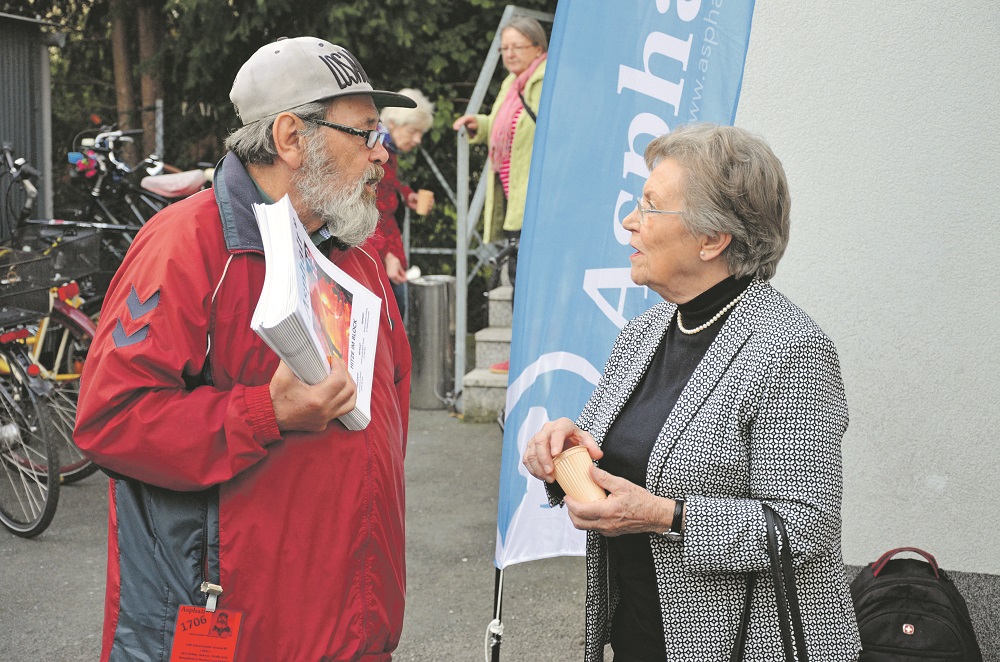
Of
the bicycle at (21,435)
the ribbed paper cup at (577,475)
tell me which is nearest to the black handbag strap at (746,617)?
the ribbed paper cup at (577,475)

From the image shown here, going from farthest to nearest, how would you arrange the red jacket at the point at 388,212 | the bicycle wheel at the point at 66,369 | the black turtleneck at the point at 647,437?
the red jacket at the point at 388,212 < the bicycle wheel at the point at 66,369 < the black turtleneck at the point at 647,437

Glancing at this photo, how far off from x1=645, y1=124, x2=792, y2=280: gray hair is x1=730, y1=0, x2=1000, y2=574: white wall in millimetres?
1694

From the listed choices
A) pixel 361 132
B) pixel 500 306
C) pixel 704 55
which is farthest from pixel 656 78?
pixel 500 306

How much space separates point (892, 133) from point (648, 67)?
1.06 m

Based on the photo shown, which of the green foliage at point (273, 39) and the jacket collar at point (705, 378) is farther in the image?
the green foliage at point (273, 39)

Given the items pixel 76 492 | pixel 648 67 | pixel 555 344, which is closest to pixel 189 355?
pixel 555 344

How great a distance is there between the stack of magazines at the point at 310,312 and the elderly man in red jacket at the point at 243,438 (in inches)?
3.0

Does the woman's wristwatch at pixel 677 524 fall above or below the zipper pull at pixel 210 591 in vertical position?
above

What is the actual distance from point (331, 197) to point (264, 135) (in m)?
0.19

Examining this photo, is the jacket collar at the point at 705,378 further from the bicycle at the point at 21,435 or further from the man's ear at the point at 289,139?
the bicycle at the point at 21,435

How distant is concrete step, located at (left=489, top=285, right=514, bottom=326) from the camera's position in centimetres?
810

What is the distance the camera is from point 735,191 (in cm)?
212

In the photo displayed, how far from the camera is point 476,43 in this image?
10.3 m

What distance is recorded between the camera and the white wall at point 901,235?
3598 millimetres
